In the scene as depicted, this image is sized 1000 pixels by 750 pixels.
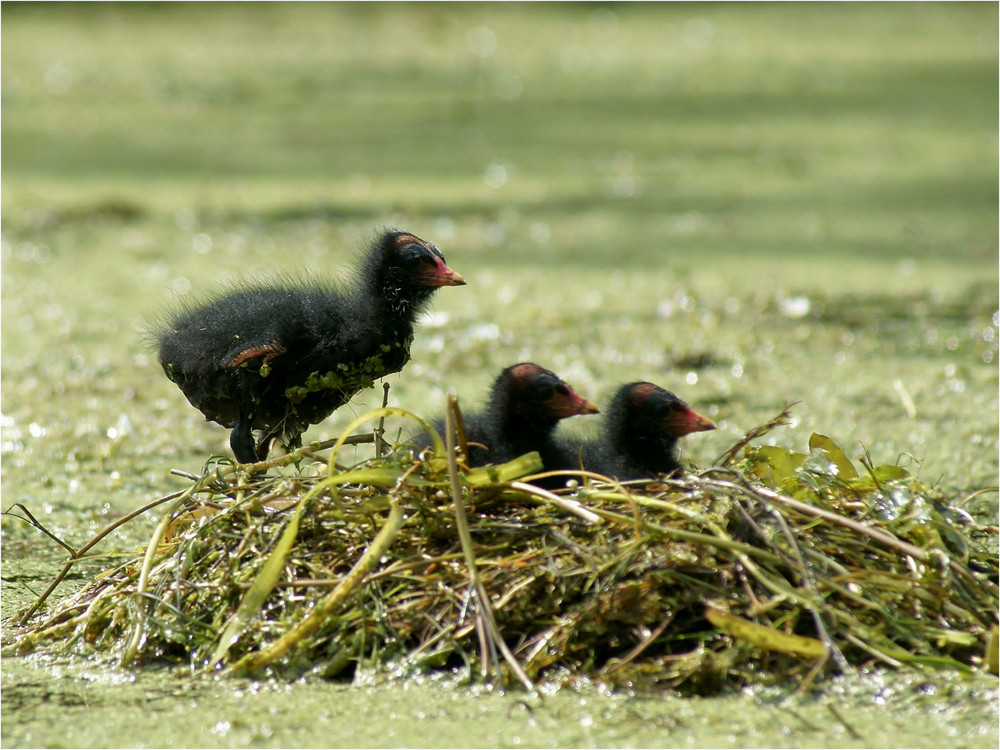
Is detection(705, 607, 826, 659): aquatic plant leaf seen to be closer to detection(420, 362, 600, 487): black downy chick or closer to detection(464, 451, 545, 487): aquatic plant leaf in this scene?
detection(464, 451, 545, 487): aquatic plant leaf

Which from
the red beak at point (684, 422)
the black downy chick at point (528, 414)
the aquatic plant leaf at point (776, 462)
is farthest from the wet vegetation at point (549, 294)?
the black downy chick at point (528, 414)

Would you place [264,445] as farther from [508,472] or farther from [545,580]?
[545,580]

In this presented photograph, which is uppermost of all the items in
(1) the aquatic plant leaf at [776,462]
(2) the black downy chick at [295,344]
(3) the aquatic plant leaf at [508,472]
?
(2) the black downy chick at [295,344]

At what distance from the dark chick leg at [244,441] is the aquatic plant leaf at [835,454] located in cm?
122

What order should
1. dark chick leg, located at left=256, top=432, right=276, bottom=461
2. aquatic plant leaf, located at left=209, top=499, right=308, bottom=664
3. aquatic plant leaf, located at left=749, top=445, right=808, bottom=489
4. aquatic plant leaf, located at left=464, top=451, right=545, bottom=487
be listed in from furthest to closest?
dark chick leg, located at left=256, top=432, right=276, bottom=461 → aquatic plant leaf, located at left=749, top=445, right=808, bottom=489 → aquatic plant leaf, located at left=464, top=451, right=545, bottom=487 → aquatic plant leaf, located at left=209, top=499, right=308, bottom=664

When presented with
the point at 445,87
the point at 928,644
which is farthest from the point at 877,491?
the point at 445,87

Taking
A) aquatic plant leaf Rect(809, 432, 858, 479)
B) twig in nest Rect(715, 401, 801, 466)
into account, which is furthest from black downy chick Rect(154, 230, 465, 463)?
aquatic plant leaf Rect(809, 432, 858, 479)

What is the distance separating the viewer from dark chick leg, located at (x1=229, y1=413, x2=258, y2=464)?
9.95 ft

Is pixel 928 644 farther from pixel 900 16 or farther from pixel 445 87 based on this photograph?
pixel 900 16

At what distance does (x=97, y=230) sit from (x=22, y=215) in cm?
47

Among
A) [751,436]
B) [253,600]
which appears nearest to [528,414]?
[751,436]

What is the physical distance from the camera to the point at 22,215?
691cm

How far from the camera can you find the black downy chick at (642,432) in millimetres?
3004

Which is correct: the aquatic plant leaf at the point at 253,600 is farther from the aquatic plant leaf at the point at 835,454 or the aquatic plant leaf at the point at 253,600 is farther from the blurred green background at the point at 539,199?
the aquatic plant leaf at the point at 835,454
